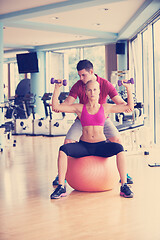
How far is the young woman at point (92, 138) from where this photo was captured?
320 centimetres

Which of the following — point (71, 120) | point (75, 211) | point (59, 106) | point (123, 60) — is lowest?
point (75, 211)

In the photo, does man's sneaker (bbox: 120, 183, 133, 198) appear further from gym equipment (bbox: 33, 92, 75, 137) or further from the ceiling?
gym equipment (bbox: 33, 92, 75, 137)

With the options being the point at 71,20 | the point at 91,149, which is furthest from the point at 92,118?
the point at 71,20

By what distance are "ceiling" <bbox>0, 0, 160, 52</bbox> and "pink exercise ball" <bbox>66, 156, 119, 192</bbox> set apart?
3.38 m

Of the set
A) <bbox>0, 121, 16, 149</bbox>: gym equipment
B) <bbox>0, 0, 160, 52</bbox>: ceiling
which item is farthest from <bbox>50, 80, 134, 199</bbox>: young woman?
<bbox>0, 121, 16, 149</bbox>: gym equipment

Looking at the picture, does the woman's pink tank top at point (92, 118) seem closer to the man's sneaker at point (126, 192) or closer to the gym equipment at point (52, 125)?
the man's sneaker at point (126, 192)

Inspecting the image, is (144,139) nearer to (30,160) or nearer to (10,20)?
(30,160)

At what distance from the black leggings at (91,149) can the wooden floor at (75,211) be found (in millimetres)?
378

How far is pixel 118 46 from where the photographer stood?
9641 mm

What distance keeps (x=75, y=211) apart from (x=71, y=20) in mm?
5682

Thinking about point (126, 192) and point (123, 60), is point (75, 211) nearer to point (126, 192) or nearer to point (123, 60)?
point (126, 192)

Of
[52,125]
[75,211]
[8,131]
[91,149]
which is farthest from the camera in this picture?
[52,125]

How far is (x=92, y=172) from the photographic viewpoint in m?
3.22

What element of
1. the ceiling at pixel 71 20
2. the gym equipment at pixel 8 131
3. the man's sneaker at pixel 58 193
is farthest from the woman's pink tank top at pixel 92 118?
the gym equipment at pixel 8 131
